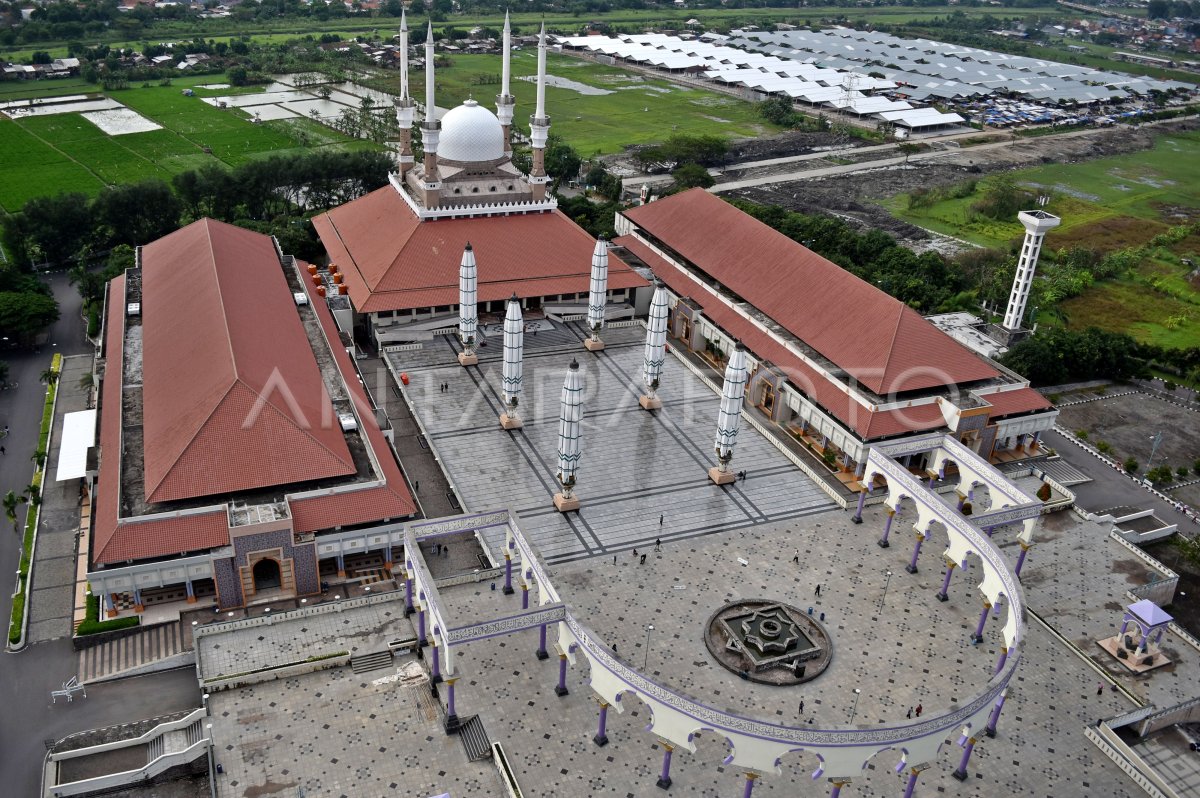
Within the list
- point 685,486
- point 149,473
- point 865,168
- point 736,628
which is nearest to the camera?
point 736,628

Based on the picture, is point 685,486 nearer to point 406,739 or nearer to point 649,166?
point 406,739

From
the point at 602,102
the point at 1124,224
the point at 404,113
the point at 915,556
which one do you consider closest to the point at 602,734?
the point at 915,556

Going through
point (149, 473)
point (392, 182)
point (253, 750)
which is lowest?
point (253, 750)

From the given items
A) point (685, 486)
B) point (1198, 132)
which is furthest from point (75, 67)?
point (1198, 132)

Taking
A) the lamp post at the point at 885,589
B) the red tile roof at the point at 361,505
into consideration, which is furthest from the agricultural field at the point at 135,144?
the lamp post at the point at 885,589

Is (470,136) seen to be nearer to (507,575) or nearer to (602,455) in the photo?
(602,455)

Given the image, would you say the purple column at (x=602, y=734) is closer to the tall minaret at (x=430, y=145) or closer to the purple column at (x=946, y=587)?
the purple column at (x=946, y=587)

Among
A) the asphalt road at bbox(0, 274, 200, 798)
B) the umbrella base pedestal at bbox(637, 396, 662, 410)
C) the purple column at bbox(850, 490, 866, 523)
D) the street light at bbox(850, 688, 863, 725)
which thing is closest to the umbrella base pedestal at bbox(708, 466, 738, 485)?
the purple column at bbox(850, 490, 866, 523)
